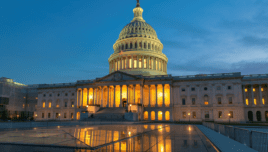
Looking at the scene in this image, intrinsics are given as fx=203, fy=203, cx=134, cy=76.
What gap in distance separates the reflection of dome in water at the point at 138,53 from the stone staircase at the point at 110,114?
24.8m

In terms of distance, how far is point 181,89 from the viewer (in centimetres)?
7738

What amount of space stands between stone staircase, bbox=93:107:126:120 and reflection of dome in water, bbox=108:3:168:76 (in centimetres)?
2481

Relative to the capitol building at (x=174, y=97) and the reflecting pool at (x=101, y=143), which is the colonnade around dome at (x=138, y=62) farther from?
the reflecting pool at (x=101, y=143)

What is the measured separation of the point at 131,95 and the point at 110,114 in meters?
16.7

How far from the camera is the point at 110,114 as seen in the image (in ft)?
216

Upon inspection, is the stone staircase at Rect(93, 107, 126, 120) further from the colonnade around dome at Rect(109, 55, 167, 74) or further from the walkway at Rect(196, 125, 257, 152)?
the walkway at Rect(196, 125, 257, 152)

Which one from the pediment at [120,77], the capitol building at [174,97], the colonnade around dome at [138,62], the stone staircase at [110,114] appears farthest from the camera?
the colonnade around dome at [138,62]

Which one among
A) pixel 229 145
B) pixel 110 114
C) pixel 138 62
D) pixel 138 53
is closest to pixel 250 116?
pixel 138 62

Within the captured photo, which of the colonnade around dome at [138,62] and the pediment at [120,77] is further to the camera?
the colonnade around dome at [138,62]

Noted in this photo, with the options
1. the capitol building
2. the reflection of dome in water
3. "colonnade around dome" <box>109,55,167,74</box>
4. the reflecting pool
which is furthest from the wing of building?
the reflecting pool

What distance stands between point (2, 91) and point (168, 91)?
74886 millimetres

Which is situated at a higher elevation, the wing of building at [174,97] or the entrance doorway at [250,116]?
the wing of building at [174,97]

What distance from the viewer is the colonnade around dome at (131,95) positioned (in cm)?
7581

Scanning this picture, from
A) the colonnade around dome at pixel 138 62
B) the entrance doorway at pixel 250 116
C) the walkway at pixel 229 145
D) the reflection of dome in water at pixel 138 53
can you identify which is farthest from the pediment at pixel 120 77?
the walkway at pixel 229 145
